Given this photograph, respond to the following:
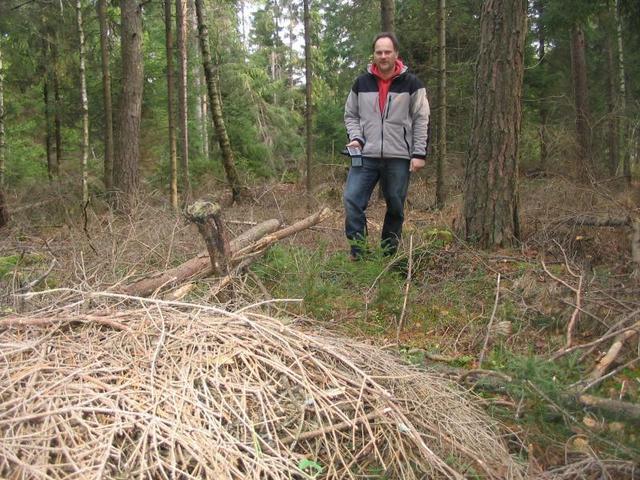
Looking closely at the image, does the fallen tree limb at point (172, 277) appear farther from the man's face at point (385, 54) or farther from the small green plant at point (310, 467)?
the man's face at point (385, 54)

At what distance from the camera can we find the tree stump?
3479 millimetres

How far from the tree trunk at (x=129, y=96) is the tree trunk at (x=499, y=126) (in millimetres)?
7371

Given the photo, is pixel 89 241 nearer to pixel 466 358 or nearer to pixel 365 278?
pixel 365 278

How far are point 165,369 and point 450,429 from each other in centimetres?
129

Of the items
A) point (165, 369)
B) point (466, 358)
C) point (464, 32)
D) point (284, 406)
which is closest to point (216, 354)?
point (165, 369)

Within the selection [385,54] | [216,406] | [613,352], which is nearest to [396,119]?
[385,54]

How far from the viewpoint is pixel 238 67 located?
1959 centimetres

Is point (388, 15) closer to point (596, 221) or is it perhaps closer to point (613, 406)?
point (596, 221)

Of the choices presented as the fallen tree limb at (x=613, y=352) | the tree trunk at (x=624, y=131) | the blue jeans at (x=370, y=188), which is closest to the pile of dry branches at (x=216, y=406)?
the fallen tree limb at (x=613, y=352)

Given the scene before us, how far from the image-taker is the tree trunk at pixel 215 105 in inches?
419

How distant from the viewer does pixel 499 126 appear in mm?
5078

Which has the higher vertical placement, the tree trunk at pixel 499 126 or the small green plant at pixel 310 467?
the tree trunk at pixel 499 126

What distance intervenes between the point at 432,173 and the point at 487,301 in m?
9.97

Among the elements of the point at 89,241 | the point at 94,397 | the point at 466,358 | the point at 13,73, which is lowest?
the point at 466,358
